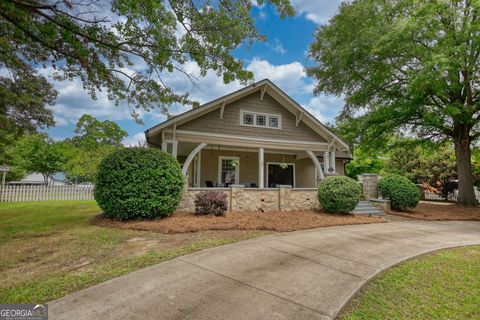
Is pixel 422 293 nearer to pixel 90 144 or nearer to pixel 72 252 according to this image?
pixel 72 252

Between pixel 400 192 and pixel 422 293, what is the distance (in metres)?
10.0

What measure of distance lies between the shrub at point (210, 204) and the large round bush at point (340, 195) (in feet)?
14.4

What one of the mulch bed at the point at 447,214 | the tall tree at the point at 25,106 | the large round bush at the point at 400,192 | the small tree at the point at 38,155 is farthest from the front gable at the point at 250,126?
the small tree at the point at 38,155

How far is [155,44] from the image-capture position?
6031 millimetres

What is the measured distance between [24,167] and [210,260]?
3408 cm

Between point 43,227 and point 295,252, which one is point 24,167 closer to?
point 43,227

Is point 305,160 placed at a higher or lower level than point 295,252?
higher

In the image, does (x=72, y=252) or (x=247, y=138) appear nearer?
(x=72, y=252)

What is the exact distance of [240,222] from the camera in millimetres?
8156

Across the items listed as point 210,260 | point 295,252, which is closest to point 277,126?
point 295,252

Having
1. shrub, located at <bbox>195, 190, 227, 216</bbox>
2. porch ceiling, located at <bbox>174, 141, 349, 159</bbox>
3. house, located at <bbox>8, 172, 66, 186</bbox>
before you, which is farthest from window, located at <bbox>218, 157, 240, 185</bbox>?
house, located at <bbox>8, 172, 66, 186</bbox>

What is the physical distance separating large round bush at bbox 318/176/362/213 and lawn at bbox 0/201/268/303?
4.39 m

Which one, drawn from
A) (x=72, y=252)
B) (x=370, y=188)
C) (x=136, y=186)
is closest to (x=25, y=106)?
(x=136, y=186)

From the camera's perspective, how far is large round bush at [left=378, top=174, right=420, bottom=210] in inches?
473
